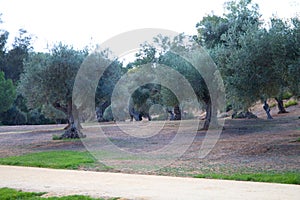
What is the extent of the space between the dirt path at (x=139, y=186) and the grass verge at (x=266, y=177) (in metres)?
0.52

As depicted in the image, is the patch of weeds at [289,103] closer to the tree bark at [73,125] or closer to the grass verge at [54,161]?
the tree bark at [73,125]

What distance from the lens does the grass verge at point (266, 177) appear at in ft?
30.2

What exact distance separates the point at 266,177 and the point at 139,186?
2946mm

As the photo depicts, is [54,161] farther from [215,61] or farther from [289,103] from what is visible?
[289,103]

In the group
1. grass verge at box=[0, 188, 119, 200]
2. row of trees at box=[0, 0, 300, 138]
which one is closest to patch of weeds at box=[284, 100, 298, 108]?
row of trees at box=[0, 0, 300, 138]

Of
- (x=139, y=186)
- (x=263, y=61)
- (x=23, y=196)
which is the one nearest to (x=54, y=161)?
(x=23, y=196)

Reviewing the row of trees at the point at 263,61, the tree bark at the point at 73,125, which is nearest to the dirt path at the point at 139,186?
the row of trees at the point at 263,61

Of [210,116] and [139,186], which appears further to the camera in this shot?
[210,116]

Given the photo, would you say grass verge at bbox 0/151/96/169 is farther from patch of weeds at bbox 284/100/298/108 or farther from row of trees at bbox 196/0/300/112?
patch of weeds at bbox 284/100/298/108

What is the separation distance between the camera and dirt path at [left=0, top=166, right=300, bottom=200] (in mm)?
7758

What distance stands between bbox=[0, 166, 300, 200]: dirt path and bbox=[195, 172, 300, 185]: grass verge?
0.52 metres

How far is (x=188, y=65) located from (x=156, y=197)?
1959 cm

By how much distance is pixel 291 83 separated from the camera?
48.0ft

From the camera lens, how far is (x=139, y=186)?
9.03 metres
